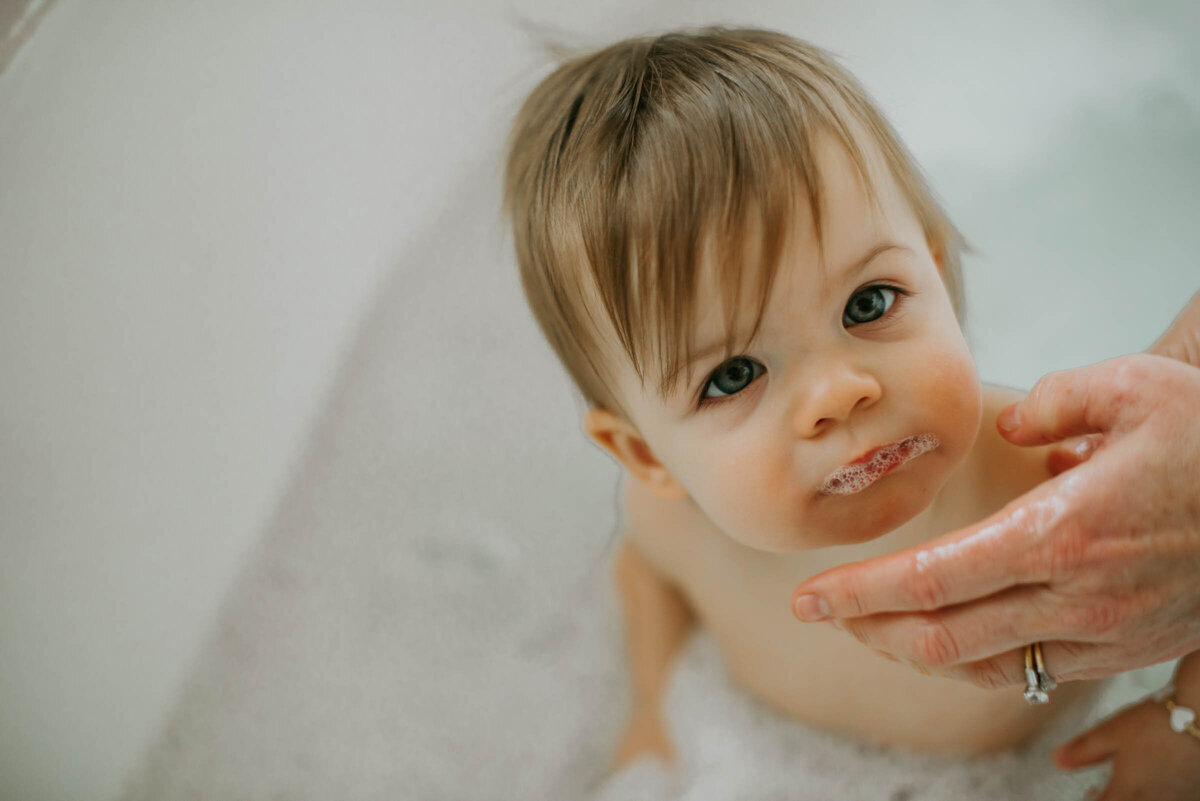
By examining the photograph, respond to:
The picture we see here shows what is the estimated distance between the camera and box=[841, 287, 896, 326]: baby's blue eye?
696mm

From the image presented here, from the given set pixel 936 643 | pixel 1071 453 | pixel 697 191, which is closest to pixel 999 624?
pixel 936 643

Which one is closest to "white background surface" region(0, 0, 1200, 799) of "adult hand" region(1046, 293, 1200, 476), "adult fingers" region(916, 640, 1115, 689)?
"adult hand" region(1046, 293, 1200, 476)

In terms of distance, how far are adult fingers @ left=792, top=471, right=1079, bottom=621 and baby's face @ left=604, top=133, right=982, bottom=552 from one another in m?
0.06

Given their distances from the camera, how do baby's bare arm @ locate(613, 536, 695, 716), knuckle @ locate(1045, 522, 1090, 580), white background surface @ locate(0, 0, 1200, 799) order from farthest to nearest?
baby's bare arm @ locate(613, 536, 695, 716) → white background surface @ locate(0, 0, 1200, 799) → knuckle @ locate(1045, 522, 1090, 580)

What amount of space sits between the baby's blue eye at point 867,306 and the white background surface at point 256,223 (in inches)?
25.7

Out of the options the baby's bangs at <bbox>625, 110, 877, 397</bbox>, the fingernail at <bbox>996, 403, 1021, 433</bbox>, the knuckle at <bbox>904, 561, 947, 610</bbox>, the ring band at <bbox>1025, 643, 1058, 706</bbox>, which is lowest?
the ring band at <bbox>1025, 643, 1058, 706</bbox>

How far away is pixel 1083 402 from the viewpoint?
0.68 meters

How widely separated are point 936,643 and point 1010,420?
0.59 ft

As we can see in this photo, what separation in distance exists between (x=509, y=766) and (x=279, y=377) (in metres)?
0.58

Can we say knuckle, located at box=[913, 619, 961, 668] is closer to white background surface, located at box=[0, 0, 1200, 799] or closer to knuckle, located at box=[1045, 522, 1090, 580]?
knuckle, located at box=[1045, 522, 1090, 580]

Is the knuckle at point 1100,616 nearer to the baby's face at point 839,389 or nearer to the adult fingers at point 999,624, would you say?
the adult fingers at point 999,624

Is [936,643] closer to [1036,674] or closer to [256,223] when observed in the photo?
[1036,674]

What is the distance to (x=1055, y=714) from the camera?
1061mm

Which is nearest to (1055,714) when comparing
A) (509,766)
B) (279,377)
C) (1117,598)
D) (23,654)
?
(1117,598)
